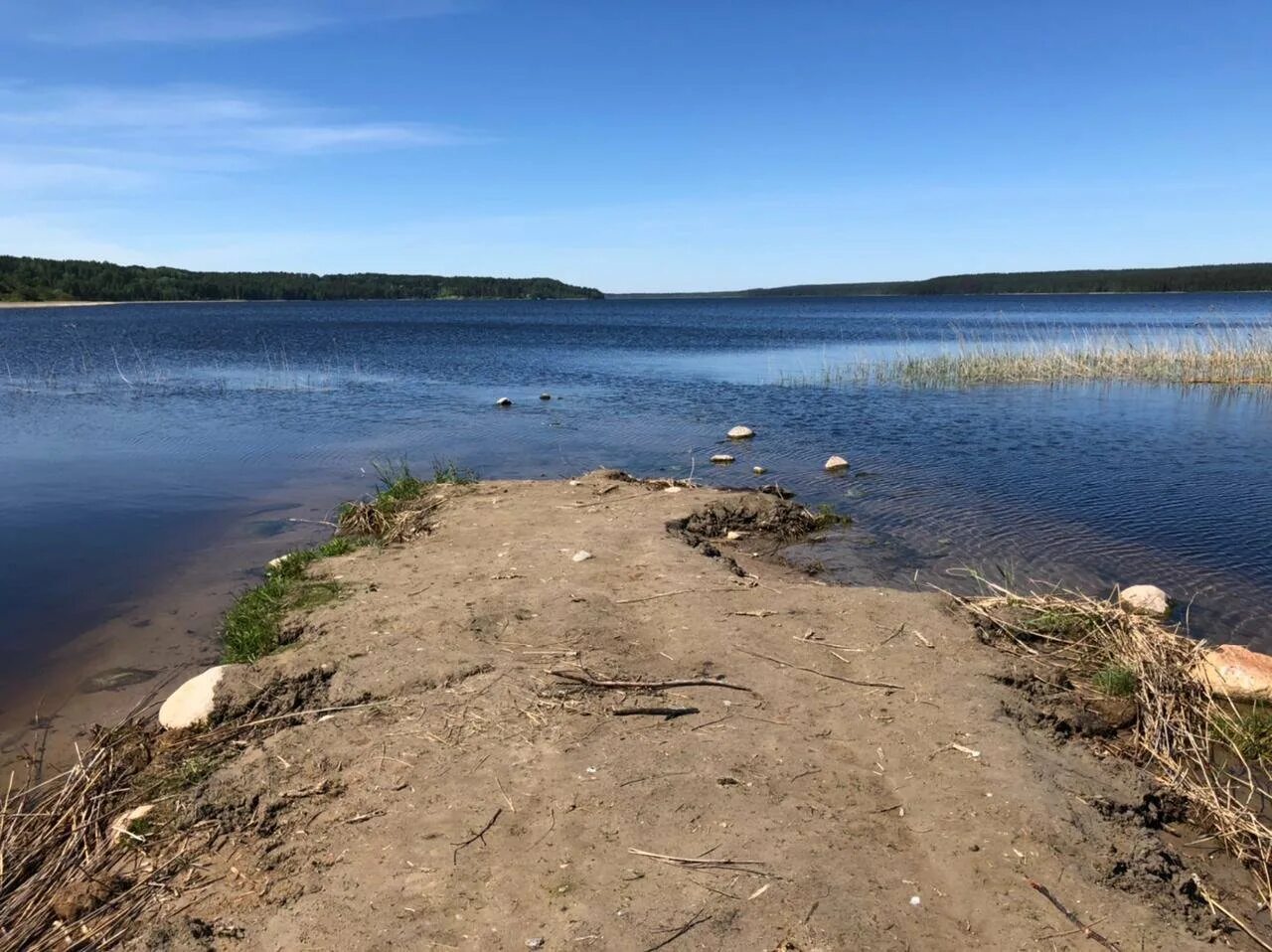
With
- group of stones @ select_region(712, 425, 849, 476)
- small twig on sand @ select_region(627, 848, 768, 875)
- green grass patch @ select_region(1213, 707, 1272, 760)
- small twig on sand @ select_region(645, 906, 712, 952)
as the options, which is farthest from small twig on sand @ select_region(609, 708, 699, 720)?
group of stones @ select_region(712, 425, 849, 476)

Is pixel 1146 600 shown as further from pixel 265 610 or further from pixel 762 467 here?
pixel 265 610

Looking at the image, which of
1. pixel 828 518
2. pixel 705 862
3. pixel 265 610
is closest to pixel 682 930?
pixel 705 862

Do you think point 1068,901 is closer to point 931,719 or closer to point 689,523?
point 931,719

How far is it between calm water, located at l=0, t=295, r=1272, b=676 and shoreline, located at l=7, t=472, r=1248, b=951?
348 centimetres

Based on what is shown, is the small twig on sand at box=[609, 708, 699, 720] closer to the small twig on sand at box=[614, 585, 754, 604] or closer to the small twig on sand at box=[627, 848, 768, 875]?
the small twig on sand at box=[627, 848, 768, 875]

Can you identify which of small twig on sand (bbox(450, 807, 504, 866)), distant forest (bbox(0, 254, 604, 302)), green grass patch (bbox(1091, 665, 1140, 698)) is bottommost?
green grass patch (bbox(1091, 665, 1140, 698))

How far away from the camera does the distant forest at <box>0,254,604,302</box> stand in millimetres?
112438

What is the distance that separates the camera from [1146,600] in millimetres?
8977

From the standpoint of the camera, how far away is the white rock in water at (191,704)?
6141 mm

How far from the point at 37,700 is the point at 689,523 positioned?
23.5 feet

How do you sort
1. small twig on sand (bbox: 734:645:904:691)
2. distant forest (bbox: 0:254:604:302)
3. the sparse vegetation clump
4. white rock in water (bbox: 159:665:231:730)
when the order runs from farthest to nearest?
distant forest (bbox: 0:254:604:302), the sparse vegetation clump, small twig on sand (bbox: 734:645:904:691), white rock in water (bbox: 159:665:231:730)

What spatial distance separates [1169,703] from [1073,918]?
295cm

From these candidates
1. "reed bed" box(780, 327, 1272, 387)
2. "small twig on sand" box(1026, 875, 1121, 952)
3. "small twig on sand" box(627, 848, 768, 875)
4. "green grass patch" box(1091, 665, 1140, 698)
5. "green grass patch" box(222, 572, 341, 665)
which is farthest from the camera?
"reed bed" box(780, 327, 1272, 387)

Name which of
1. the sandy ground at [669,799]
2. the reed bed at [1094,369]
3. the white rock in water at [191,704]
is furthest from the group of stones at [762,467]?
the reed bed at [1094,369]
